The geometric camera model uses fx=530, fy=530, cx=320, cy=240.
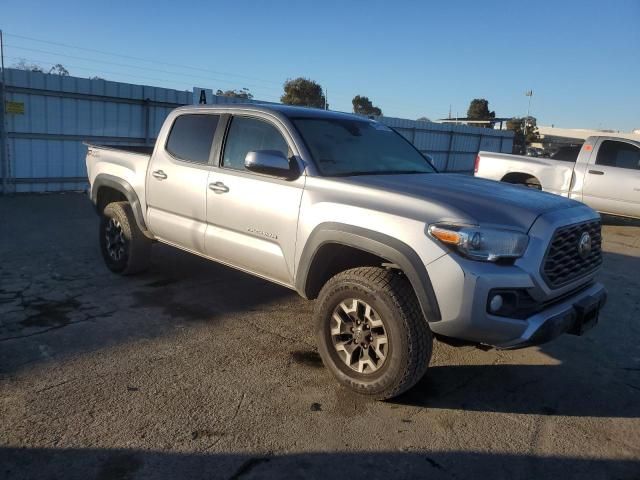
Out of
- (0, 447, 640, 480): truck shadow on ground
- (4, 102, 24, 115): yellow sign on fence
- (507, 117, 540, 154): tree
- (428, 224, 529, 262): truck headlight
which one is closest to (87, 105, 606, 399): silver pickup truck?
(428, 224, 529, 262): truck headlight

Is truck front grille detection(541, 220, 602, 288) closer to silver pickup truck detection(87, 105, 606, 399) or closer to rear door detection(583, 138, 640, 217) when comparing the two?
silver pickup truck detection(87, 105, 606, 399)

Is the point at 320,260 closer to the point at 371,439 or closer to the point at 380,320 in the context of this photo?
the point at 380,320

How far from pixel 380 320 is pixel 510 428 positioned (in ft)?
3.35

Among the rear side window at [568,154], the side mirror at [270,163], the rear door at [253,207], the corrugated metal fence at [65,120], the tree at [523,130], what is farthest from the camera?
the tree at [523,130]

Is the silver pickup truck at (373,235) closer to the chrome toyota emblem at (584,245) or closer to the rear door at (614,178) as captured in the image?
the chrome toyota emblem at (584,245)

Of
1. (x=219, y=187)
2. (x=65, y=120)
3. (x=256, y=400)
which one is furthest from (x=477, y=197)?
(x=65, y=120)

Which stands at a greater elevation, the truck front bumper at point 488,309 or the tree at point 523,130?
the tree at point 523,130

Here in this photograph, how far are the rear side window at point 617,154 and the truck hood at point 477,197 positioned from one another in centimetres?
745

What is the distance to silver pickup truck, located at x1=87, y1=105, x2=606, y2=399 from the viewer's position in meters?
3.03

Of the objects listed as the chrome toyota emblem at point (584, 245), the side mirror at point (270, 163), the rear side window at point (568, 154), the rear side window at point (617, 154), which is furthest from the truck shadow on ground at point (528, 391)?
the rear side window at point (568, 154)

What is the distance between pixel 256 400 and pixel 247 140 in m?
2.16

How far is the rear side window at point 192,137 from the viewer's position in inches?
189

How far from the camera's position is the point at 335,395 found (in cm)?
354

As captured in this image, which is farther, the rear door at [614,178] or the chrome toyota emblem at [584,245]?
the rear door at [614,178]
